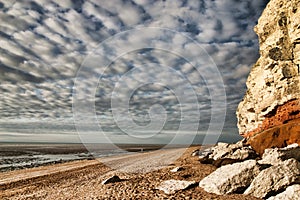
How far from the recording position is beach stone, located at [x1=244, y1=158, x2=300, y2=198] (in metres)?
12.0

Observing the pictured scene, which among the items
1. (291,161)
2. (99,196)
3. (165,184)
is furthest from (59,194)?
(291,161)

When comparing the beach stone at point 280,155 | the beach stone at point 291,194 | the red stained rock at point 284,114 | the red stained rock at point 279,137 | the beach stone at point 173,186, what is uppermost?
the red stained rock at point 284,114

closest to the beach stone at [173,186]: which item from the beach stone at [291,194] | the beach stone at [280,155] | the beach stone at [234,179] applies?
the beach stone at [234,179]

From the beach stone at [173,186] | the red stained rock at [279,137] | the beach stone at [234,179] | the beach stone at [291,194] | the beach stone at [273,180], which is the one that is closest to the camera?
the beach stone at [291,194]

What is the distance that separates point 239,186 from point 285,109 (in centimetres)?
2262

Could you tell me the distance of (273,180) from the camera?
40.0ft

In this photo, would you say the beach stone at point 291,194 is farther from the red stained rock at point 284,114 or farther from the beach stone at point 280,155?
the red stained rock at point 284,114

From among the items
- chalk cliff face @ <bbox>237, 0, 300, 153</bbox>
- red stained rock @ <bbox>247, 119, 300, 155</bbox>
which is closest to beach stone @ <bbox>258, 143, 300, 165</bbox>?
red stained rock @ <bbox>247, 119, 300, 155</bbox>

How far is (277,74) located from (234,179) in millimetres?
26686

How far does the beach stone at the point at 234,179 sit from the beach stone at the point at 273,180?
0.51 m

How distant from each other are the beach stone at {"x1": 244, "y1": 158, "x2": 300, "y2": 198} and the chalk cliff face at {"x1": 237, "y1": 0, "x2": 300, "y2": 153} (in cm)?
1150

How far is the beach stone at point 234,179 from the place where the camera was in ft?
42.5

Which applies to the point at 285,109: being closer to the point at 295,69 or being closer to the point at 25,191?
the point at 295,69

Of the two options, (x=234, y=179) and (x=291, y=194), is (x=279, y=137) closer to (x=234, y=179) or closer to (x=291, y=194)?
(x=234, y=179)
